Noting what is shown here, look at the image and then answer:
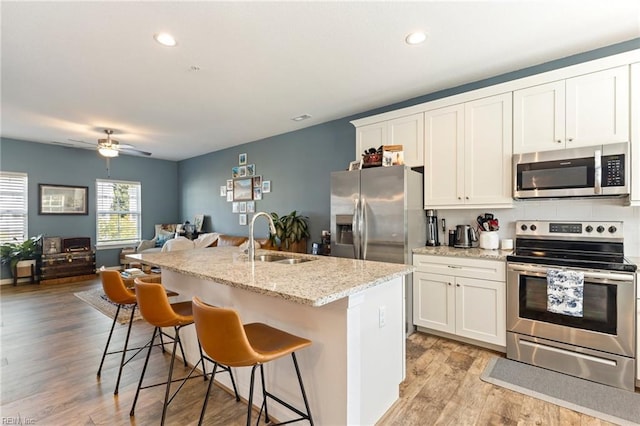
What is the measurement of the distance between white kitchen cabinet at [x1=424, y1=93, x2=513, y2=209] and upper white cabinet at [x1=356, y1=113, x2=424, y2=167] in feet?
0.26

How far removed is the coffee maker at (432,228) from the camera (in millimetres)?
3592

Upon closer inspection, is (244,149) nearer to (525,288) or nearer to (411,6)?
(411,6)

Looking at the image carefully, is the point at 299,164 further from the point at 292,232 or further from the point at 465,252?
the point at 465,252

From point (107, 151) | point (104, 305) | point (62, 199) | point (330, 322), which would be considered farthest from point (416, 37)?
point (62, 199)

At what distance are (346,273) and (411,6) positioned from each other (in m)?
1.84

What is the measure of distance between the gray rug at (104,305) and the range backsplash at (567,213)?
4.10 meters

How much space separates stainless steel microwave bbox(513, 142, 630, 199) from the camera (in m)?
2.43

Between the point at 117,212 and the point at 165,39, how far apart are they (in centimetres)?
593

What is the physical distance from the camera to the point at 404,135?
3547mm

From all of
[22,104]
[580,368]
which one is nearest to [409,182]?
[580,368]

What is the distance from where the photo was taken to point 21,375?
2504 millimetres

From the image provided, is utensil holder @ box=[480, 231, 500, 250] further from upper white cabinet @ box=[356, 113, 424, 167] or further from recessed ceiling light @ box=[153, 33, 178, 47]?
recessed ceiling light @ box=[153, 33, 178, 47]

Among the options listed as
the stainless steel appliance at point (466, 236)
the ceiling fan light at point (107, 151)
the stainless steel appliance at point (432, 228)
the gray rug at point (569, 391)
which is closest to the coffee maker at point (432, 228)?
the stainless steel appliance at point (432, 228)

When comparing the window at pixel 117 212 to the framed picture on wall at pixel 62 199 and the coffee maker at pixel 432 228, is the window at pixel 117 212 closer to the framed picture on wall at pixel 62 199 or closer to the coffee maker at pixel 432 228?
the framed picture on wall at pixel 62 199
